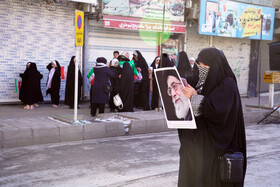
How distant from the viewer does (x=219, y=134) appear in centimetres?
291

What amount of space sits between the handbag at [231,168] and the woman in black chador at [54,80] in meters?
9.70

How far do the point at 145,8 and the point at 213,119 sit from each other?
12.4 m

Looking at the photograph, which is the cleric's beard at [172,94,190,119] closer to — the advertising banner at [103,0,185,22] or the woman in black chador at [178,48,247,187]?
the woman in black chador at [178,48,247,187]

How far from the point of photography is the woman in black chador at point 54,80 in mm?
11992

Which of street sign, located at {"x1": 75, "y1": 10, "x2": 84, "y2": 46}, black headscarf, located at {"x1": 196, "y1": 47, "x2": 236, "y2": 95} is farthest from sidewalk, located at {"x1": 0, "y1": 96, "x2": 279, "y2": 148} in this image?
black headscarf, located at {"x1": 196, "y1": 47, "x2": 236, "y2": 95}

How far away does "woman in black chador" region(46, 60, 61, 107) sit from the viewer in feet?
39.3

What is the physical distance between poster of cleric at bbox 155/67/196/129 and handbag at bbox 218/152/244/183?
334 mm

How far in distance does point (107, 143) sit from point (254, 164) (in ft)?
9.32

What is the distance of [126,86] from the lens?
11078mm

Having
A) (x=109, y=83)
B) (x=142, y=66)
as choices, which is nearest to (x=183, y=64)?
(x=109, y=83)

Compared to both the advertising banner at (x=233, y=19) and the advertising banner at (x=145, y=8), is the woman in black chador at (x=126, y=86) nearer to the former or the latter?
the advertising banner at (x=145, y=8)

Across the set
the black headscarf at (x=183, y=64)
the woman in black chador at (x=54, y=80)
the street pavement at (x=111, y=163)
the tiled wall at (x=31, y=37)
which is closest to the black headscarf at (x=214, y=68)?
the street pavement at (x=111, y=163)

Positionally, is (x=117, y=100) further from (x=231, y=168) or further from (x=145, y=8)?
(x=231, y=168)

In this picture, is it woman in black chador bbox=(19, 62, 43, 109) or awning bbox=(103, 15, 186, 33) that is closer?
woman in black chador bbox=(19, 62, 43, 109)
